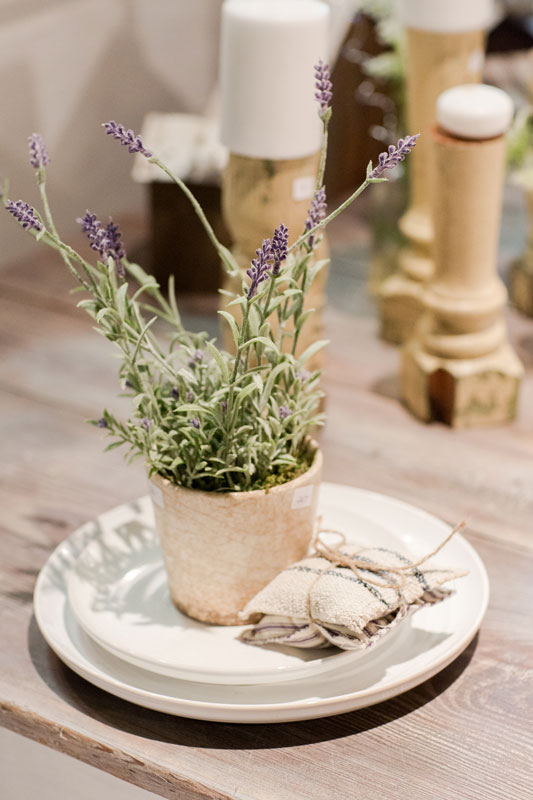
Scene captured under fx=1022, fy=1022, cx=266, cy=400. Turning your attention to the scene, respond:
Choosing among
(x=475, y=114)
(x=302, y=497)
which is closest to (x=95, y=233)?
(x=302, y=497)

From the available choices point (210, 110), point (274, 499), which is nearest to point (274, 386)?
point (274, 499)

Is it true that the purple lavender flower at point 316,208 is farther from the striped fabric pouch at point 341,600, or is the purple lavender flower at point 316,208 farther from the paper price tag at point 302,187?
the paper price tag at point 302,187

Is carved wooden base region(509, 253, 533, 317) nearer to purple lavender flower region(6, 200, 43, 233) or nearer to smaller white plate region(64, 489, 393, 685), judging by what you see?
smaller white plate region(64, 489, 393, 685)

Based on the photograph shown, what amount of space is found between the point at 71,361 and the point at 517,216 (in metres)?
0.85

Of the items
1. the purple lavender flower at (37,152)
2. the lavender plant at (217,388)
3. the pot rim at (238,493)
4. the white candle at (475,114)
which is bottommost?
the pot rim at (238,493)

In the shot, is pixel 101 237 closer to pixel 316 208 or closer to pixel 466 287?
pixel 316 208

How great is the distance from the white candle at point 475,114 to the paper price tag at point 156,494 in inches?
21.9

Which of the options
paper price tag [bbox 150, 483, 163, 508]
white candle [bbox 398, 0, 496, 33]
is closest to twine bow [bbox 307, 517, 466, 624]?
paper price tag [bbox 150, 483, 163, 508]

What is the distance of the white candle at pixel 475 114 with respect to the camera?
105 centimetres

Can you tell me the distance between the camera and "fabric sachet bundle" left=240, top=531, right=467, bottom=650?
0.67 m

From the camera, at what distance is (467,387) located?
1150 millimetres

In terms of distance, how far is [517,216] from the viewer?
68.3 inches

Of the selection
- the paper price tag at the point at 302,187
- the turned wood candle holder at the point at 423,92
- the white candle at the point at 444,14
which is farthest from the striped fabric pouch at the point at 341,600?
the white candle at the point at 444,14

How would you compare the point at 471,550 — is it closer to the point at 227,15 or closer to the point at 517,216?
the point at 227,15
